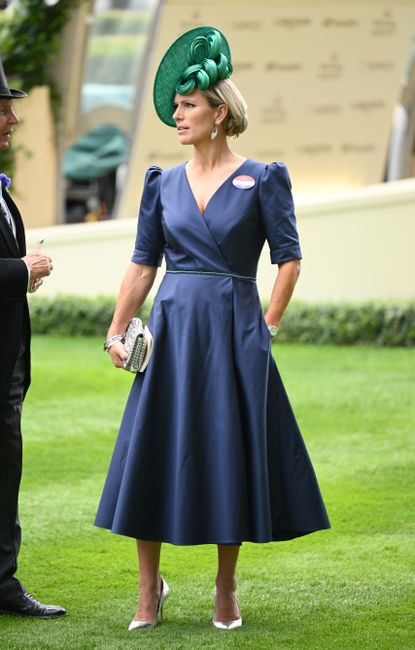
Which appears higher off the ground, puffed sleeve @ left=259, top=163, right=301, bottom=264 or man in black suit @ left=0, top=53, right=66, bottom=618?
puffed sleeve @ left=259, top=163, right=301, bottom=264

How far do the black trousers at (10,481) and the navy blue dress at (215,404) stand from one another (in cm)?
36

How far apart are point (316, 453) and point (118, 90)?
13364 mm

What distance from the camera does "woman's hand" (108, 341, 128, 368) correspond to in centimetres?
431

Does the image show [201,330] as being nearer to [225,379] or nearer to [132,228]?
[225,379]

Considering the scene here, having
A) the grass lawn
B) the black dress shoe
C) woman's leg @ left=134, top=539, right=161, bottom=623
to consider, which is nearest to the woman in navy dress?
woman's leg @ left=134, top=539, right=161, bottom=623

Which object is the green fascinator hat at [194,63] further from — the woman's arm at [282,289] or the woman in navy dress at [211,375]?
the woman's arm at [282,289]

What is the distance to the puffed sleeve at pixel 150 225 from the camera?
4.45 metres

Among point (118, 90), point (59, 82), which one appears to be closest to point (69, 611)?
point (59, 82)

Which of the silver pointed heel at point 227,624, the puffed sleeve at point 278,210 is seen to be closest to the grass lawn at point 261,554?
the silver pointed heel at point 227,624

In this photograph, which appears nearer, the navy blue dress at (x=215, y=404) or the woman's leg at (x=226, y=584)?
the navy blue dress at (x=215, y=404)

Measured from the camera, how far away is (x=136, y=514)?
4.21 meters

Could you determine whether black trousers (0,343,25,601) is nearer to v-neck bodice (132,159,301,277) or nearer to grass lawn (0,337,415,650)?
grass lawn (0,337,415,650)

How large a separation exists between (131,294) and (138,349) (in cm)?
27

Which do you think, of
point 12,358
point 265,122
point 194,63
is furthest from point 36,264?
point 265,122
